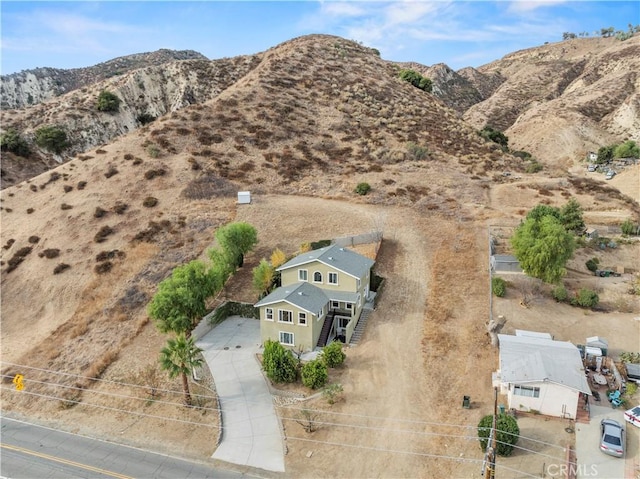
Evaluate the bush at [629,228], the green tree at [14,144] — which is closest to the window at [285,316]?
the bush at [629,228]

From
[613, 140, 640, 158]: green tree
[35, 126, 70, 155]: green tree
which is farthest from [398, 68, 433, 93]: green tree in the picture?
[35, 126, 70, 155]: green tree

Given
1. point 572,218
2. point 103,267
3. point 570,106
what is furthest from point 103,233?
point 570,106

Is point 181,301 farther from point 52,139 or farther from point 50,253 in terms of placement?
point 52,139

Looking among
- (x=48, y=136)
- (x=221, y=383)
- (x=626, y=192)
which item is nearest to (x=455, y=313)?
(x=221, y=383)

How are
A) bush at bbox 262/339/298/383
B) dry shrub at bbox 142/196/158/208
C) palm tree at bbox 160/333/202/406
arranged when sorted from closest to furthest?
palm tree at bbox 160/333/202/406
bush at bbox 262/339/298/383
dry shrub at bbox 142/196/158/208

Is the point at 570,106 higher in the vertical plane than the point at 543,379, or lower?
higher

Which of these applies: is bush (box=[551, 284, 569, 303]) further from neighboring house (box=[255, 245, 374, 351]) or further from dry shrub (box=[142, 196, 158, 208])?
dry shrub (box=[142, 196, 158, 208])

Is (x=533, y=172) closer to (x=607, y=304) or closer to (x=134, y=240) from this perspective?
(x=607, y=304)
